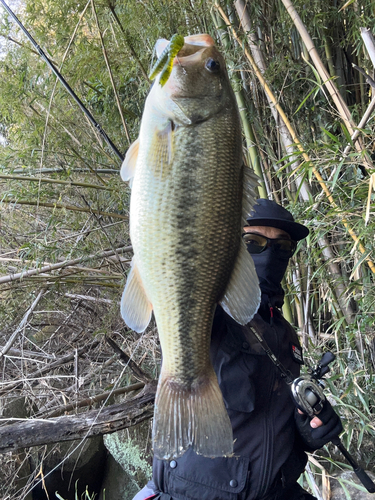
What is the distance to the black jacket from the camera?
125 centimetres

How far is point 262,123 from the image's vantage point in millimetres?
2521

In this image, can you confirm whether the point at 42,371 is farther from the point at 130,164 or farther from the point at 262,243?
the point at 130,164

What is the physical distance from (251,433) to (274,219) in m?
0.81

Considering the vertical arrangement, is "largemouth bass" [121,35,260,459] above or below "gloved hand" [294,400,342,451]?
above

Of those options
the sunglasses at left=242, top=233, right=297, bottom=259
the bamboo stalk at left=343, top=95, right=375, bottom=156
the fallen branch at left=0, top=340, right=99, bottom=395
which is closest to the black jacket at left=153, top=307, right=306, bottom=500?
the sunglasses at left=242, top=233, right=297, bottom=259

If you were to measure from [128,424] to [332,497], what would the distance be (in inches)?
57.2

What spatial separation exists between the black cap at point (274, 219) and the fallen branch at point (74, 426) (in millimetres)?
1142

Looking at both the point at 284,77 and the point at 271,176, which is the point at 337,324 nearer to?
the point at 271,176

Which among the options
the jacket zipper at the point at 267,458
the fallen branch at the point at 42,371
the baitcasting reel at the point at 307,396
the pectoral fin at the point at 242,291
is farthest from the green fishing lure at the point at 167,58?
the fallen branch at the point at 42,371

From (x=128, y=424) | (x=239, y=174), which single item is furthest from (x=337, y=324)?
(x=239, y=174)

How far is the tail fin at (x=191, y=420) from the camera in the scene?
0.92 meters

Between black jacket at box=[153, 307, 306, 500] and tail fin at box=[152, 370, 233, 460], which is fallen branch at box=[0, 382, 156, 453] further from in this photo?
tail fin at box=[152, 370, 233, 460]

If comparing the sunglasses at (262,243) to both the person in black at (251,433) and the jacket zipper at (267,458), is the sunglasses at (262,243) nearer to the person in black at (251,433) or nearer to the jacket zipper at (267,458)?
the person in black at (251,433)

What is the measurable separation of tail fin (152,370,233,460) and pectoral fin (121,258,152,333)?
172 millimetres
